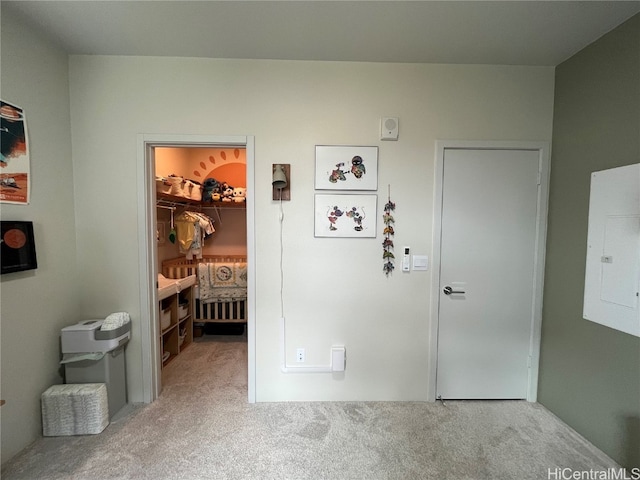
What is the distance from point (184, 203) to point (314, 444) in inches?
117

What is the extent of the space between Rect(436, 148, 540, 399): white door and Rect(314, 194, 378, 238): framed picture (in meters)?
0.57

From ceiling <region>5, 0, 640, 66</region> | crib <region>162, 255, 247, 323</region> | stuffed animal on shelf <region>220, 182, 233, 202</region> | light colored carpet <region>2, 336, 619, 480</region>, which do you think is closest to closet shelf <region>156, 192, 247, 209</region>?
stuffed animal on shelf <region>220, 182, 233, 202</region>

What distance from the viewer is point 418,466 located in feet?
4.83

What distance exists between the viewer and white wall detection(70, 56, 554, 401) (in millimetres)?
1859

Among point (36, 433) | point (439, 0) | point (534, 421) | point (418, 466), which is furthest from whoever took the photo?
point (534, 421)

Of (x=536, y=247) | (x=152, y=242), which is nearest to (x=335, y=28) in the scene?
(x=152, y=242)

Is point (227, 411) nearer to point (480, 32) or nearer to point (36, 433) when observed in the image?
point (36, 433)

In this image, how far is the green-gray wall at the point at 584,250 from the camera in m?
1.45

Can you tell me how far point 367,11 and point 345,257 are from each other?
1.53m

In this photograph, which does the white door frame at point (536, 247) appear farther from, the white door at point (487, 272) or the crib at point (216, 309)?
the crib at point (216, 309)

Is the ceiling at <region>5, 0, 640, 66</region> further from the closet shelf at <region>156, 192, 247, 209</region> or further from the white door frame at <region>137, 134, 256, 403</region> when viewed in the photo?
the closet shelf at <region>156, 192, 247, 209</region>

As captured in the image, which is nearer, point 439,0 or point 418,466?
point 439,0

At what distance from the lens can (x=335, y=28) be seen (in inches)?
61.0

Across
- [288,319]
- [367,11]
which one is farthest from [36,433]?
[367,11]
